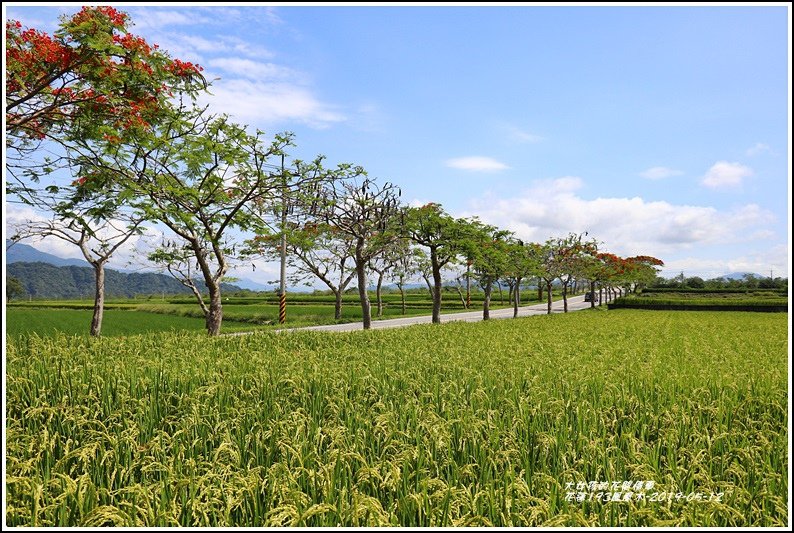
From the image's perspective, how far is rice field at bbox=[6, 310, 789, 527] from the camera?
9.20 ft

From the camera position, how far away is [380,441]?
390 cm

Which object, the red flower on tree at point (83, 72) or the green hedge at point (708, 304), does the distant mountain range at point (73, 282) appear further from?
the red flower on tree at point (83, 72)

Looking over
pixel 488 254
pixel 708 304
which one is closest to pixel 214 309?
pixel 488 254

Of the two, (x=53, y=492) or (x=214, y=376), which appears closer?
(x=53, y=492)

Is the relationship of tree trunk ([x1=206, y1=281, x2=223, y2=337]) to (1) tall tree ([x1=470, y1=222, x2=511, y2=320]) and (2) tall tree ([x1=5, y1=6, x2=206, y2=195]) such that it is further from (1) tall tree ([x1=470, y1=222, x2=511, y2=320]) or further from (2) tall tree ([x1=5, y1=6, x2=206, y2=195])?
(1) tall tree ([x1=470, y1=222, x2=511, y2=320])

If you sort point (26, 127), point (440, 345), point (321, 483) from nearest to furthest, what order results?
point (321, 483), point (26, 127), point (440, 345)

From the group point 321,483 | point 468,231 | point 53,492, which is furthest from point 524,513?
point 468,231

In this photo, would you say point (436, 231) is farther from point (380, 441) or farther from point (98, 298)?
point (380, 441)

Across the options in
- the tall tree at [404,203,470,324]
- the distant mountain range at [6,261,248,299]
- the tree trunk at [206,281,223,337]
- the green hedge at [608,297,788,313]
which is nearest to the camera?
the tree trunk at [206,281,223,337]

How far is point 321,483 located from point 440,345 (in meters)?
7.67

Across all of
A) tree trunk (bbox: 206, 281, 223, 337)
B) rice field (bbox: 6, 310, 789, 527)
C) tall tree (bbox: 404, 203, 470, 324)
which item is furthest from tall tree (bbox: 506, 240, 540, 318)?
rice field (bbox: 6, 310, 789, 527)

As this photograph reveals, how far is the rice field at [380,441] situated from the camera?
2803mm

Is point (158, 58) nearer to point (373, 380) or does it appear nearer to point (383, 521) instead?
point (373, 380)

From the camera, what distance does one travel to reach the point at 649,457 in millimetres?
3557
